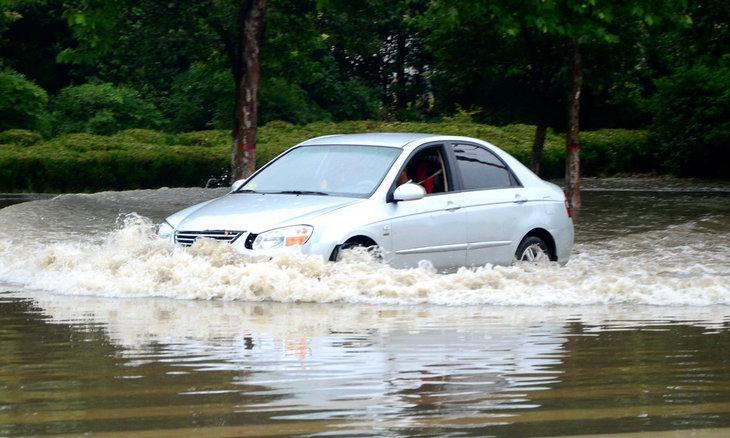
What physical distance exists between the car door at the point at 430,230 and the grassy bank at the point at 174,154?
18988 millimetres

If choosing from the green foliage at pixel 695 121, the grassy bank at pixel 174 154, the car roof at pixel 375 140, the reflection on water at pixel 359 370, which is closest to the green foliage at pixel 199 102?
the grassy bank at pixel 174 154

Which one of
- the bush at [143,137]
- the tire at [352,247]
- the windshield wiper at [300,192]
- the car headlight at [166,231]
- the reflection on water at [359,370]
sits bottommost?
the reflection on water at [359,370]

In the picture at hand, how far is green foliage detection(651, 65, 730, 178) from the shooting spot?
111 feet

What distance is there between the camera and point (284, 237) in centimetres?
1138

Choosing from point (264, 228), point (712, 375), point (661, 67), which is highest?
point (661, 67)

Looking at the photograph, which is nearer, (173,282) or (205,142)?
(173,282)

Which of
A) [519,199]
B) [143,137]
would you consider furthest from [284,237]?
[143,137]

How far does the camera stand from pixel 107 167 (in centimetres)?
3136

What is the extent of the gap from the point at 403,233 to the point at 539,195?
2012 mm

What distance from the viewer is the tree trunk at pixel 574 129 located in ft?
79.2

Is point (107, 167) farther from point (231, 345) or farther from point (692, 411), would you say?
point (692, 411)

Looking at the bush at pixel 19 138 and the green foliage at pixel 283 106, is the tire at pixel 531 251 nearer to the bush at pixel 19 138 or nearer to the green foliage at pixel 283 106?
the bush at pixel 19 138

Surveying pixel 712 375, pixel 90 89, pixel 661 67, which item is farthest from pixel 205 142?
pixel 712 375

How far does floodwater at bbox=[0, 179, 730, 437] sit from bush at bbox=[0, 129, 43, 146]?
60.7ft
